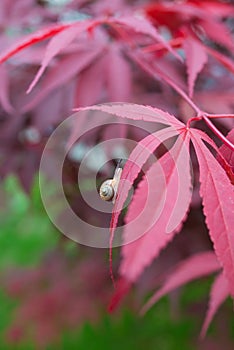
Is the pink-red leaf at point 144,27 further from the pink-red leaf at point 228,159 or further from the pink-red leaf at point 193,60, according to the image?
the pink-red leaf at point 228,159

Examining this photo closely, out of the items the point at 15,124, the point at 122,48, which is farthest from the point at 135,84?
the point at 15,124

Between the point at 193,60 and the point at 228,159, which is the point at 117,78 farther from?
the point at 228,159

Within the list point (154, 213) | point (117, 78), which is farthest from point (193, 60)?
point (154, 213)

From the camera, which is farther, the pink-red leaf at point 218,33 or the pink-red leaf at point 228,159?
the pink-red leaf at point 218,33

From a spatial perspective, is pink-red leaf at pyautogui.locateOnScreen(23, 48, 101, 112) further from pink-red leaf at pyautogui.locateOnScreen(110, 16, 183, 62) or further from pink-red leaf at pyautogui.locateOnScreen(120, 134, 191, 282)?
pink-red leaf at pyautogui.locateOnScreen(120, 134, 191, 282)

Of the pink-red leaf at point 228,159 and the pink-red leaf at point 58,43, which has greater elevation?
the pink-red leaf at point 58,43

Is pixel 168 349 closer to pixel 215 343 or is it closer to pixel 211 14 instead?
pixel 215 343

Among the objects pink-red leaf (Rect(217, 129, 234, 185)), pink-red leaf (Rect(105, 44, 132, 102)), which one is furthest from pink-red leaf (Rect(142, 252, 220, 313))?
pink-red leaf (Rect(217, 129, 234, 185))

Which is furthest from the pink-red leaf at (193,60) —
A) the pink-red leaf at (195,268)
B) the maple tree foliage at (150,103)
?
the pink-red leaf at (195,268)
